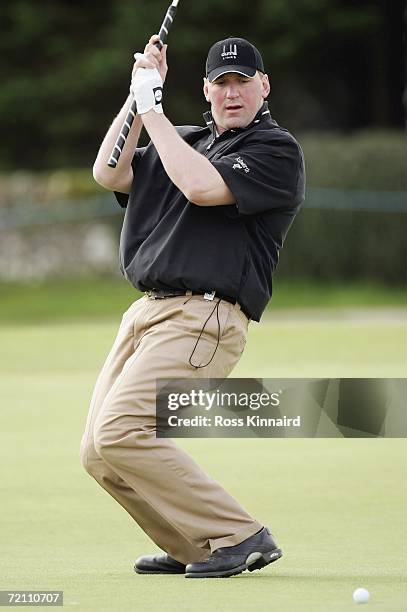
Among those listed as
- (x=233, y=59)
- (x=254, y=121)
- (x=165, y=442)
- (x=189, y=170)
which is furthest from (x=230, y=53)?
(x=165, y=442)

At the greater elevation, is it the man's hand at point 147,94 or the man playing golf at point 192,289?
the man's hand at point 147,94

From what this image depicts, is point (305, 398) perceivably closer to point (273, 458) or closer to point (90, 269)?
point (273, 458)

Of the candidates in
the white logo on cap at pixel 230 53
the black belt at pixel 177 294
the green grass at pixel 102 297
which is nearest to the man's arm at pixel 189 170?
the black belt at pixel 177 294

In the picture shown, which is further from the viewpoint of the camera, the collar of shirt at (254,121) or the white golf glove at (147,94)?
the collar of shirt at (254,121)

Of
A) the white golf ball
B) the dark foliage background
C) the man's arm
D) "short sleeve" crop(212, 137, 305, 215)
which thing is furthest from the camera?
the dark foliage background

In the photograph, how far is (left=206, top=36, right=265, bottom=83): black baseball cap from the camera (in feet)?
20.5

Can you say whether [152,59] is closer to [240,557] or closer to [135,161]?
[135,161]

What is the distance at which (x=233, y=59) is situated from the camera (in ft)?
20.5

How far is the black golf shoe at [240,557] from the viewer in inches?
235

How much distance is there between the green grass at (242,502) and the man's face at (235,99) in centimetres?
181

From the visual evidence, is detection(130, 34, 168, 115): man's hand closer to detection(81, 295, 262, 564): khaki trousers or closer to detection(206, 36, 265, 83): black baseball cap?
detection(206, 36, 265, 83): black baseball cap

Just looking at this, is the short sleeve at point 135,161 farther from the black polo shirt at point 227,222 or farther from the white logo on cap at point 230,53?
the white logo on cap at point 230,53

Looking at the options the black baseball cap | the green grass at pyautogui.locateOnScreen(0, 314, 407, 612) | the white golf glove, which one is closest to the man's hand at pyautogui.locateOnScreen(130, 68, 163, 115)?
the white golf glove

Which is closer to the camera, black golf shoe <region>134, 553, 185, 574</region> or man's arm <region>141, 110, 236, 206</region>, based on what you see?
man's arm <region>141, 110, 236, 206</region>
